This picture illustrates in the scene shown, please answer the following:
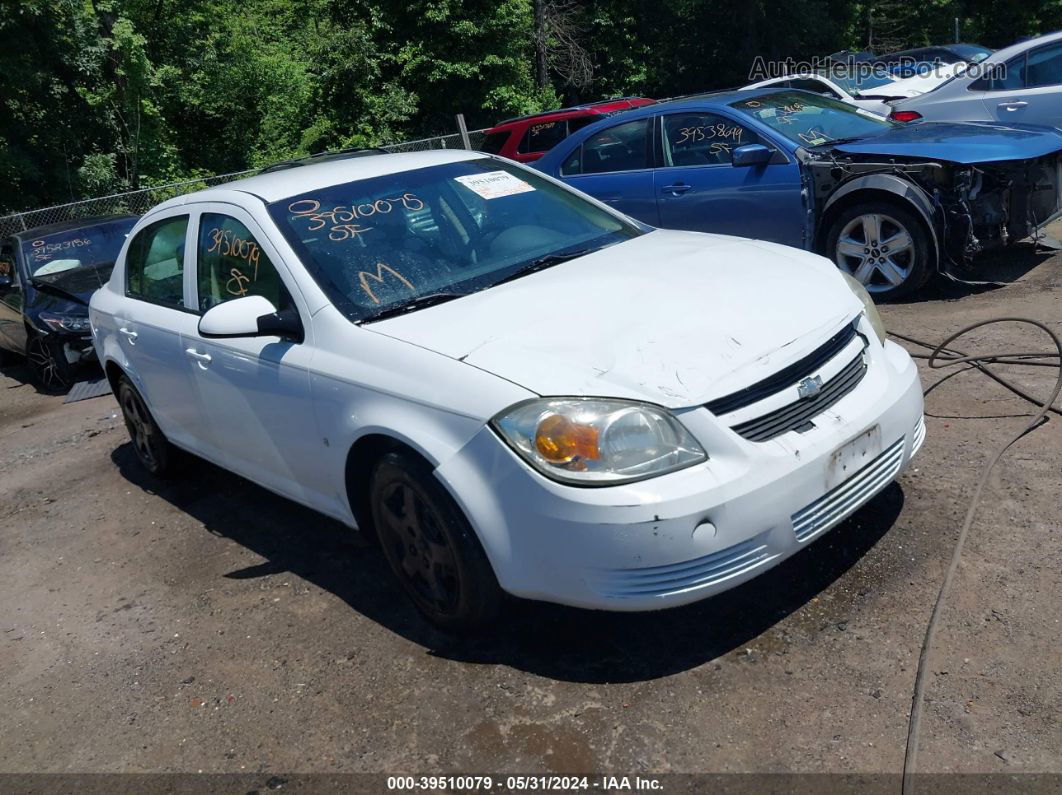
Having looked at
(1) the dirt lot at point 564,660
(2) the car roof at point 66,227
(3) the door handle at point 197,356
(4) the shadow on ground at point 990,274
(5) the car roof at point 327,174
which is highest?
(5) the car roof at point 327,174

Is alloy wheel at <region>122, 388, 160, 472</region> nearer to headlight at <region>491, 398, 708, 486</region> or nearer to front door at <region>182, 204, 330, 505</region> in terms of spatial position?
front door at <region>182, 204, 330, 505</region>

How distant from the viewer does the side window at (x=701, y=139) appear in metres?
7.77

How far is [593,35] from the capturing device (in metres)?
29.8

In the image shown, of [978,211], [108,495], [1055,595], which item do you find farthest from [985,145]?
[108,495]

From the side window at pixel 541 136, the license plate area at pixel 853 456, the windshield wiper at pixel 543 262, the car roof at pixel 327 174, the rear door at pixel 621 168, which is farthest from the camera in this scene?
the side window at pixel 541 136

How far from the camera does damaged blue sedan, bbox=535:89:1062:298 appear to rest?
22.9 feet

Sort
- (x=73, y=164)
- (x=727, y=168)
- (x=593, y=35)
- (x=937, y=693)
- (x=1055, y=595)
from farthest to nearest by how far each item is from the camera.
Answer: (x=593, y=35) → (x=73, y=164) → (x=727, y=168) → (x=1055, y=595) → (x=937, y=693)

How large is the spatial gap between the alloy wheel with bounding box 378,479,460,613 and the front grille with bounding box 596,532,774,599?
1.99 feet

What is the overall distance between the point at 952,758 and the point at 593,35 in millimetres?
29423

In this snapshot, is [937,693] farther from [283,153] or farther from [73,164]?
[283,153]

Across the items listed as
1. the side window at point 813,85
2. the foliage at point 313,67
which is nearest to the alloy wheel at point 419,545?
the side window at point 813,85

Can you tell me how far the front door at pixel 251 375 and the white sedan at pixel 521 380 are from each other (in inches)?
0.5

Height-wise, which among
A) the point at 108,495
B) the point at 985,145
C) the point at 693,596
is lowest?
the point at 108,495

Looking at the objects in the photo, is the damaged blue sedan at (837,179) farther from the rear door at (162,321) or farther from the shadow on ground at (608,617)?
the rear door at (162,321)
